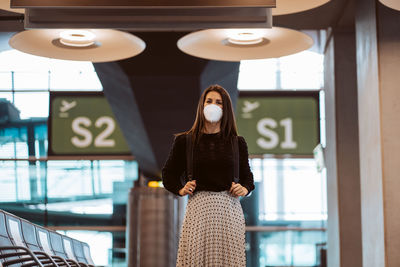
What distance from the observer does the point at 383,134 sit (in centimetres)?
645

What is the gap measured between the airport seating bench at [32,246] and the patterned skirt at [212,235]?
117 centimetres

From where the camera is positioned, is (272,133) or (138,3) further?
(272,133)

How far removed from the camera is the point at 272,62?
1563 centimetres

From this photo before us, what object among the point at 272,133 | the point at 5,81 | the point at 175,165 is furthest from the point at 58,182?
the point at 175,165

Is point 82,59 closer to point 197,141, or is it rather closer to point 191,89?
point 191,89

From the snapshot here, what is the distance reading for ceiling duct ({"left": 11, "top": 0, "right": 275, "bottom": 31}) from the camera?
4441 mm

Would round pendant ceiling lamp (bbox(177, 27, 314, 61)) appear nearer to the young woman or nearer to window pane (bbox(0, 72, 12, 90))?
the young woman

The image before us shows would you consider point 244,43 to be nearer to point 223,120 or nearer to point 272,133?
point 223,120

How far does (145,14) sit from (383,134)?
289 cm

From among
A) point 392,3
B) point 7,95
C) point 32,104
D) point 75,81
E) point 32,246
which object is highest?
point 75,81

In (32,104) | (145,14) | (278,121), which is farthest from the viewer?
(32,104)

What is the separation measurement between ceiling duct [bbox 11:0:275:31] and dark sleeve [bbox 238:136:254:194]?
117 centimetres

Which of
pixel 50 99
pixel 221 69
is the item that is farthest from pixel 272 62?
pixel 221 69

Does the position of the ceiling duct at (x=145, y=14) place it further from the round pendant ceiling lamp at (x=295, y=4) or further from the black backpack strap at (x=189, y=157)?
the black backpack strap at (x=189, y=157)
